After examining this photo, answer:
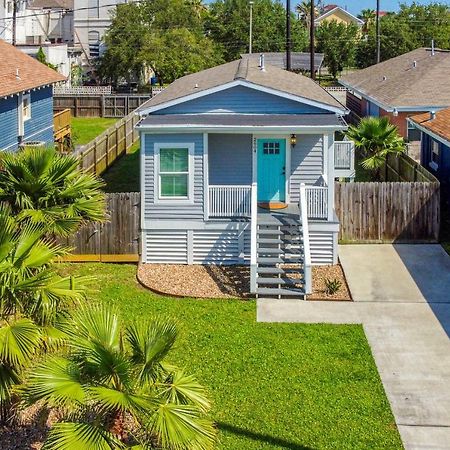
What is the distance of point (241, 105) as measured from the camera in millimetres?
17609

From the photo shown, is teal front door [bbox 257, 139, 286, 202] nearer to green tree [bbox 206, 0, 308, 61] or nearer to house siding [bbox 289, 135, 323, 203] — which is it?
house siding [bbox 289, 135, 323, 203]

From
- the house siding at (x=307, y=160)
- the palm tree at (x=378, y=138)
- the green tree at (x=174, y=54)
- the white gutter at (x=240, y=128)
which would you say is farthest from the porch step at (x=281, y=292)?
the green tree at (x=174, y=54)

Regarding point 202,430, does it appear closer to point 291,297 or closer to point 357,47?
point 291,297

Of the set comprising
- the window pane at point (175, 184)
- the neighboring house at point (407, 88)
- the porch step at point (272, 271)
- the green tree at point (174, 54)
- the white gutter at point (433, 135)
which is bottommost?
the porch step at point (272, 271)

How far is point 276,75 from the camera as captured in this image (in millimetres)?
21500

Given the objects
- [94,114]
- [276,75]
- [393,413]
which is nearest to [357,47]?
[94,114]

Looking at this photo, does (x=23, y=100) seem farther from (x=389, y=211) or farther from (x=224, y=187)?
(x=389, y=211)

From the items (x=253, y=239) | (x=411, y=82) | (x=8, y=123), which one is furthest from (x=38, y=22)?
(x=253, y=239)

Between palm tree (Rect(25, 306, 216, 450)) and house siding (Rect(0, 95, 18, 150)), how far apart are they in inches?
688

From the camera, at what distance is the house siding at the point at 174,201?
16938 millimetres

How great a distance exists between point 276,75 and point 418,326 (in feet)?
35.5

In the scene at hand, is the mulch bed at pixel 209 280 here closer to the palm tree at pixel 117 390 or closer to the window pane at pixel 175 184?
the window pane at pixel 175 184

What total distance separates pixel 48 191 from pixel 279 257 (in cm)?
603

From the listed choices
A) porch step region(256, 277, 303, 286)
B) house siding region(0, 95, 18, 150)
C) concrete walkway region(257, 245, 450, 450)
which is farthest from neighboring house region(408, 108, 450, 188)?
house siding region(0, 95, 18, 150)
